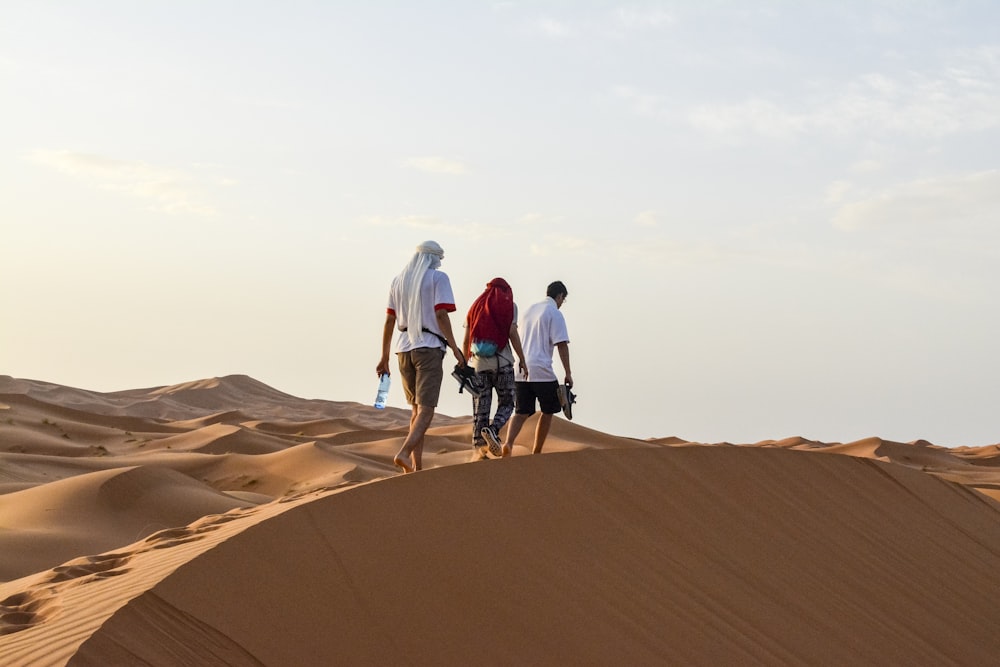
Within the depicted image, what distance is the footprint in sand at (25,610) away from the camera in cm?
475

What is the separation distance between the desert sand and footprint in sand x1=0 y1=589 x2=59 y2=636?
16 mm

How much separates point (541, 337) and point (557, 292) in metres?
0.48

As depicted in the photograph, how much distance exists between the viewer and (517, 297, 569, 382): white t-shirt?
949 centimetres

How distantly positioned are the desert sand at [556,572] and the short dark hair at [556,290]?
2842mm

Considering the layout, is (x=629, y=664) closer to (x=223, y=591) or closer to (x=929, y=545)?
(x=223, y=591)

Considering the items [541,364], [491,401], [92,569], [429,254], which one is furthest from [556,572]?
[541,364]

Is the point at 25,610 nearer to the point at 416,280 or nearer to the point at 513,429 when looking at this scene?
the point at 416,280

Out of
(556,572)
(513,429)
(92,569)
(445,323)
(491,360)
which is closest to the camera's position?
(556,572)

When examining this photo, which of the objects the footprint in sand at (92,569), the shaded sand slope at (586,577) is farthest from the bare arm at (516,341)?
the footprint in sand at (92,569)

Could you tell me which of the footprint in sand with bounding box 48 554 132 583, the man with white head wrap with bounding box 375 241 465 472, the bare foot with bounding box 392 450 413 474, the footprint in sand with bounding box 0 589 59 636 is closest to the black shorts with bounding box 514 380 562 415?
the man with white head wrap with bounding box 375 241 465 472

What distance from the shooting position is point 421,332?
25.9 feet

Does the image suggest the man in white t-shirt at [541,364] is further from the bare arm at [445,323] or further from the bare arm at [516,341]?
the bare arm at [445,323]

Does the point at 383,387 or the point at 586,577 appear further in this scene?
the point at 383,387

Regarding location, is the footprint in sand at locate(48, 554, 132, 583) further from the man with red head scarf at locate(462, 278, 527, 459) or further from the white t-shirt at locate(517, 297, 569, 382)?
the white t-shirt at locate(517, 297, 569, 382)
